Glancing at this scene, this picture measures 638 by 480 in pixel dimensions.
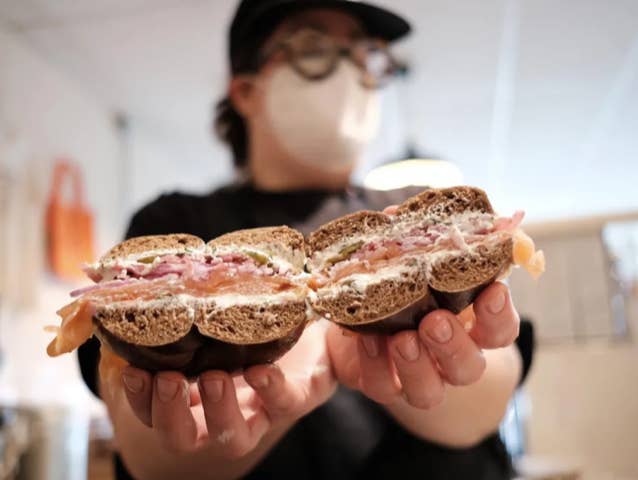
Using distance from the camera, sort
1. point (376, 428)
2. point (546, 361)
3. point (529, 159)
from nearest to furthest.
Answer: point (376, 428) → point (546, 361) → point (529, 159)

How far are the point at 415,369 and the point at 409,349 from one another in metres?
0.03

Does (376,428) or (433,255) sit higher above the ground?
(433,255)

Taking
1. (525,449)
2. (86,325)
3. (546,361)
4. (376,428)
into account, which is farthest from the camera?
(525,449)

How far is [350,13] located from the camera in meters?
1.29

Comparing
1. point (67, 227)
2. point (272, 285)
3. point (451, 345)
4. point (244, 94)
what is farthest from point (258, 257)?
point (67, 227)

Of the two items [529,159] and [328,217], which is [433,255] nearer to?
[328,217]

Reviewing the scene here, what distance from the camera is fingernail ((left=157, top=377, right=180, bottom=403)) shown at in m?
0.68

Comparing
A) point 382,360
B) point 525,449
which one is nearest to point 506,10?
point 525,449

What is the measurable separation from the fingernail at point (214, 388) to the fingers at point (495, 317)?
31 centimetres

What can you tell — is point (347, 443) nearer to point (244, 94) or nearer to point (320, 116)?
point (320, 116)

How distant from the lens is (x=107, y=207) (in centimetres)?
366

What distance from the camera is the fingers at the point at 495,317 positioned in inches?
26.0

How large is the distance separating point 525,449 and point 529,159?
3.14 metres

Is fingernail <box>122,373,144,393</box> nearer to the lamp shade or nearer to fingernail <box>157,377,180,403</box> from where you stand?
fingernail <box>157,377,180,403</box>
